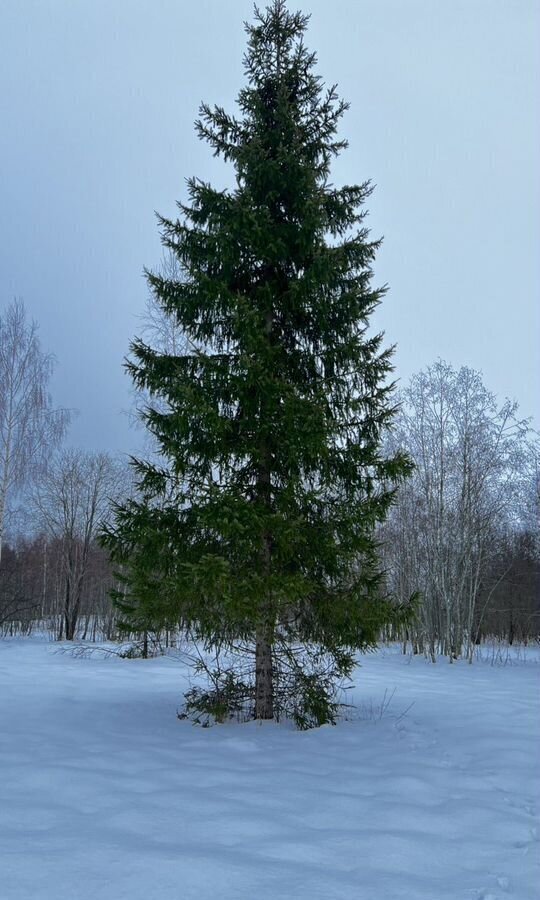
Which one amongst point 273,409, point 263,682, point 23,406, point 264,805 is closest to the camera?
point 264,805

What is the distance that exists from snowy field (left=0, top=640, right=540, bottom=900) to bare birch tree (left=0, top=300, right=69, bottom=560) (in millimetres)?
13430

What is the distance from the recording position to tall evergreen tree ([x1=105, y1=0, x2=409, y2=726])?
725 centimetres

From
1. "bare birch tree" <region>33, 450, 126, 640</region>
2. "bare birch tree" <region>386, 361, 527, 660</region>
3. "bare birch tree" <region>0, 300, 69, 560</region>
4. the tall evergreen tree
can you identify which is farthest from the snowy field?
"bare birch tree" <region>33, 450, 126, 640</region>

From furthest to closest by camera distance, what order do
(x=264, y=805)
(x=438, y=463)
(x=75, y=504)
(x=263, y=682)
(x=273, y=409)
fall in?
(x=75, y=504)
(x=438, y=463)
(x=263, y=682)
(x=273, y=409)
(x=264, y=805)

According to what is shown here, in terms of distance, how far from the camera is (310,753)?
638 cm

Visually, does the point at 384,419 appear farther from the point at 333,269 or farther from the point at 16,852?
the point at 16,852

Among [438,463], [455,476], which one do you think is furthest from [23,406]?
[455,476]

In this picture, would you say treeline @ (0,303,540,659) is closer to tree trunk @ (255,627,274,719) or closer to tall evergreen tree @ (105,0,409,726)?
tall evergreen tree @ (105,0,409,726)

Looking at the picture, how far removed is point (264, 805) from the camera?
4703 mm

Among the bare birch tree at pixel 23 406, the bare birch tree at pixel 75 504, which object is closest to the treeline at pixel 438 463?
the bare birch tree at pixel 23 406

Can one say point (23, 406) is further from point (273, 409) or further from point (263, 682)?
point (263, 682)

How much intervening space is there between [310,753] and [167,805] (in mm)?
2145

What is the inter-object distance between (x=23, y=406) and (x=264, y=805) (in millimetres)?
19229

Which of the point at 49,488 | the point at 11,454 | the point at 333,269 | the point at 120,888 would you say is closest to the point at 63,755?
the point at 120,888
